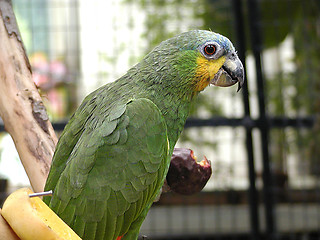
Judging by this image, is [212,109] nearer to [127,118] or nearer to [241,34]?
[241,34]

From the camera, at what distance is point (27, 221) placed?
75cm

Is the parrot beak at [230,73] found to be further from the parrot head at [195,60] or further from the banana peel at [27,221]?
the banana peel at [27,221]

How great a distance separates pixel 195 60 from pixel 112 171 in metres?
0.42

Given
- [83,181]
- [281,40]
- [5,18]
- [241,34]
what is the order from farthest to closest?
[281,40], [241,34], [5,18], [83,181]

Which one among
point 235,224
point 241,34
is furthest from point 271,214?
point 241,34

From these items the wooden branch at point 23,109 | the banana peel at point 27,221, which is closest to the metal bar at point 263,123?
the wooden branch at point 23,109

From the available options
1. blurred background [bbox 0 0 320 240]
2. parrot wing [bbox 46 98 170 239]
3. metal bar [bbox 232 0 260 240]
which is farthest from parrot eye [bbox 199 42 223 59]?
blurred background [bbox 0 0 320 240]

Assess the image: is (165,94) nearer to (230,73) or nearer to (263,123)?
(230,73)

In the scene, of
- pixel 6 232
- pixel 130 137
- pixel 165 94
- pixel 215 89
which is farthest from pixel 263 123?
pixel 6 232

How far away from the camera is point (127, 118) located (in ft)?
3.76

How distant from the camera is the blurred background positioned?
106 inches

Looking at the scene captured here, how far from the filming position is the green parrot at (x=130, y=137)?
3.61ft

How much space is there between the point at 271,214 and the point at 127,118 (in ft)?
5.48

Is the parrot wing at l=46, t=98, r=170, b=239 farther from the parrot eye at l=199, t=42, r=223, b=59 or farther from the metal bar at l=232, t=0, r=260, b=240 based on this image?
the metal bar at l=232, t=0, r=260, b=240
